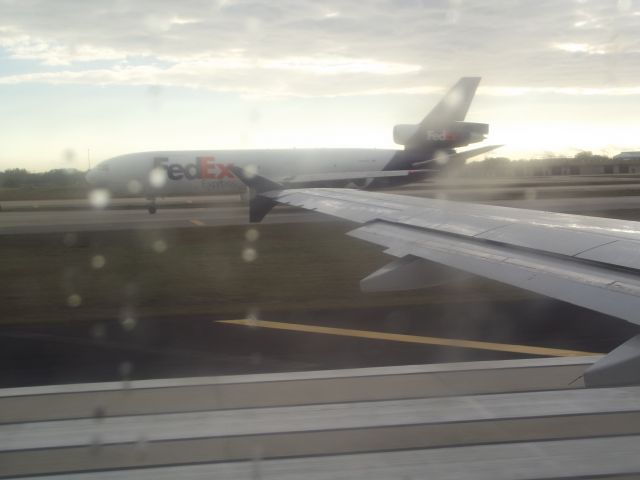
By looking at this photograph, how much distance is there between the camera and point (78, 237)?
64.1 feet

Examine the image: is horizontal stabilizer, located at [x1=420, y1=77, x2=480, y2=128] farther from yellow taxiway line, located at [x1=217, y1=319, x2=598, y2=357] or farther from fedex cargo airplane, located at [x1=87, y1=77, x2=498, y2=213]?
yellow taxiway line, located at [x1=217, y1=319, x2=598, y2=357]

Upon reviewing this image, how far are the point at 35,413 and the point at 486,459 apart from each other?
2694 mm

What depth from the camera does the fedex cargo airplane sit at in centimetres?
3212

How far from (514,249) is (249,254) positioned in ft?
38.2

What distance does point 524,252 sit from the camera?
14.2ft

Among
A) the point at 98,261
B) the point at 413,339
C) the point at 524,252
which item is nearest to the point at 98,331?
the point at 413,339

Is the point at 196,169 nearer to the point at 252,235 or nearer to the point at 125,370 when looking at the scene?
the point at 252,235

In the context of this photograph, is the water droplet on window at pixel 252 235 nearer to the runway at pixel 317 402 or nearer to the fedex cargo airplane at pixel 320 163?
the fedex cargo airplane at pixel 320 163

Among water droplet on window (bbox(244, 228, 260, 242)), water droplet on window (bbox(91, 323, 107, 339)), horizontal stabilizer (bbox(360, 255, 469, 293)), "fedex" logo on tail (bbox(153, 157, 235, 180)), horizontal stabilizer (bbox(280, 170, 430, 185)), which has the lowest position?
water droplet on window (bbox(91, 323, 107, 339))

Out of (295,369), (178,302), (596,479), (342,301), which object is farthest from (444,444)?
(178,302)

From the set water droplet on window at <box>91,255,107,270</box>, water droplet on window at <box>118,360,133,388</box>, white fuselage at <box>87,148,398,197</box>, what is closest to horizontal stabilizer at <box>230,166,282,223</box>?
water droplet on window at <box>118,360,133,388</box>

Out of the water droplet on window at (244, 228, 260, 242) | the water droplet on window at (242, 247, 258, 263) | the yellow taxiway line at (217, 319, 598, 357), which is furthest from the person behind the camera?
the water droplet on window at (244, 228, 260, 242)

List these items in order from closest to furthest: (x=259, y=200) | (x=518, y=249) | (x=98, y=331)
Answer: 1. (x=518, y=249)
2. (x=98, y=331)
3. (x=259, y=200)

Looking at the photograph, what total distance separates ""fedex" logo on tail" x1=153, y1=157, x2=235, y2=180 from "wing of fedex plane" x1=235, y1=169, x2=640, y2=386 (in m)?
25.3
